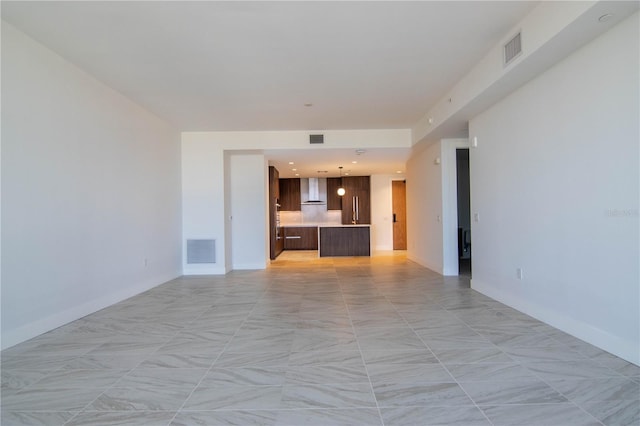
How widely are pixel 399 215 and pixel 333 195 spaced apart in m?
2.37

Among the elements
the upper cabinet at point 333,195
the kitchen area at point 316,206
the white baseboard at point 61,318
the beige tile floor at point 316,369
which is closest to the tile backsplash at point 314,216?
the kitchen area at point 316,206

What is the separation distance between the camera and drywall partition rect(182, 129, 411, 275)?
6777 mm

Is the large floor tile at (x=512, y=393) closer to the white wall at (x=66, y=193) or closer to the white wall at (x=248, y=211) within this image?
the white wall at (x=66, y=193)

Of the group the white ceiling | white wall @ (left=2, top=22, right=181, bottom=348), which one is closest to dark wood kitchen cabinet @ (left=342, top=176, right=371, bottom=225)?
the white ceiling

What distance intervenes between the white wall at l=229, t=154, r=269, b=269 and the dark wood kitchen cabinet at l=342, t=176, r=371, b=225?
4.80 meters

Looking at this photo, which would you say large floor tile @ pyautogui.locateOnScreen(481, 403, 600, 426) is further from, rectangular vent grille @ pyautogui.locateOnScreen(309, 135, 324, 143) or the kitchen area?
the kitchen area

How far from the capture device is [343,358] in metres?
2.67

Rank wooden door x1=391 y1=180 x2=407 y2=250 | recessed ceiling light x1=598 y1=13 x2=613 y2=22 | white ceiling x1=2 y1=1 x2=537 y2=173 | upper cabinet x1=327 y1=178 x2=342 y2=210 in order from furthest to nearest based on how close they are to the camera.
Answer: upper cabinet x1=327 y1=178 x2=342 y2=210
wooden door x1=391 y1=180 x2=407 y2=250
white ceiling x1=2 y1=1 x2=537 y2=173
recessed ceiling light x1=598 y1=13 x2=613 y2=22

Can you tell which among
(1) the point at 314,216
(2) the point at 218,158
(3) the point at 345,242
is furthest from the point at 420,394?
(1) the point at 314,216

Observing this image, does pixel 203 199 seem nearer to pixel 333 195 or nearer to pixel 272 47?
pixel 272 47

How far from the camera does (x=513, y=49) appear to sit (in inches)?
128

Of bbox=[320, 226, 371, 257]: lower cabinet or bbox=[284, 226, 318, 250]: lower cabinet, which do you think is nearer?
bbox=[320, 226, 371, 257]: lower cabinet

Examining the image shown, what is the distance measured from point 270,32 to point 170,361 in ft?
9.70

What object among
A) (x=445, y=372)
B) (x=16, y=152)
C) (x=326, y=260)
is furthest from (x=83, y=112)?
(x=326, y=260)
